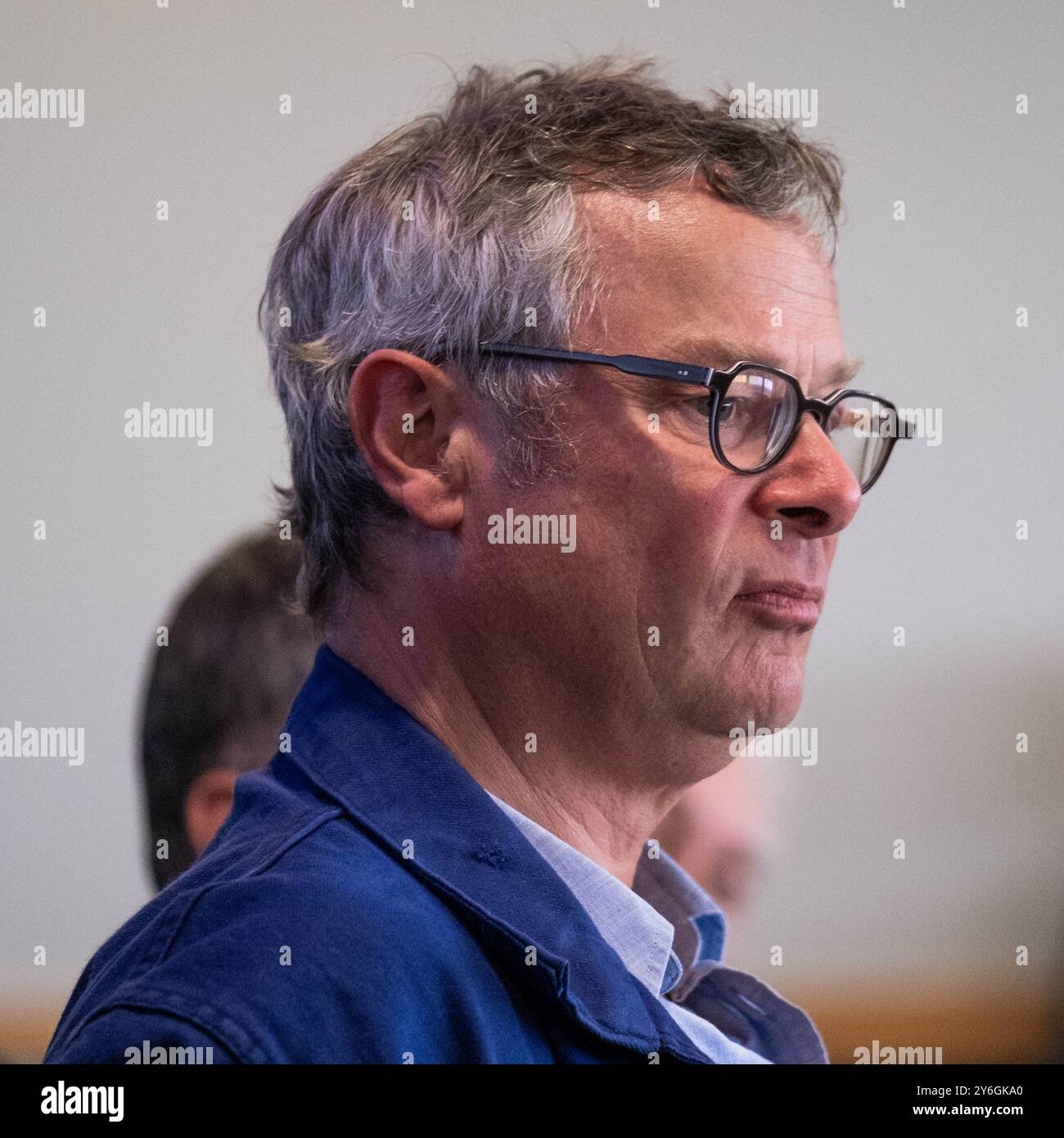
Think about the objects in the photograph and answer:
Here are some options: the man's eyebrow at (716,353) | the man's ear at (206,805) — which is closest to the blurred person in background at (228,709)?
the man's ear at (206,805)

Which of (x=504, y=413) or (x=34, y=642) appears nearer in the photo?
(x=504, y=413)

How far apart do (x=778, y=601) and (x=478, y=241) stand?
0.39m

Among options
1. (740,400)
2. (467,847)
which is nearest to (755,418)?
(740,400)

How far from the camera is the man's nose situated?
1.05 meters

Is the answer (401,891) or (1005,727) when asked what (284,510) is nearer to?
(401,891)

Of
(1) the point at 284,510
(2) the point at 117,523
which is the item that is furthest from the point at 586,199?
(2) the point at 117,523

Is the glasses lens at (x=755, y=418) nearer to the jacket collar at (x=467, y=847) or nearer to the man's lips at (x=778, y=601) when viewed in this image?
the man's lips at (x=778, y=601)

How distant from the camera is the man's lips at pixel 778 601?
1059 millimetres

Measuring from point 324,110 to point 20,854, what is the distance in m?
0.91

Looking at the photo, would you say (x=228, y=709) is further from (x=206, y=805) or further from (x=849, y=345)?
(x=849, y=345)

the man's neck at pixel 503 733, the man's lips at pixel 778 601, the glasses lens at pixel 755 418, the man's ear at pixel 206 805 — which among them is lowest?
the man's ear at pixel 206 805

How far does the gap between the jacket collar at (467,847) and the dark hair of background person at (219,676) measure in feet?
1.66

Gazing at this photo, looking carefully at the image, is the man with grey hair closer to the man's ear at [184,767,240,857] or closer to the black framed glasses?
the black framed glasses

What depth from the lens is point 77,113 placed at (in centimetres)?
145
